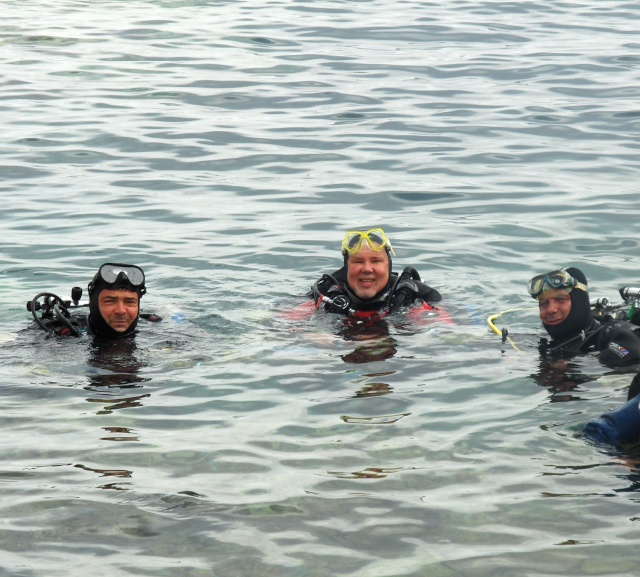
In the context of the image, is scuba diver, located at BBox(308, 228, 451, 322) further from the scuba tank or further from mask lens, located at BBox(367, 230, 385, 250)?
the scuba tank

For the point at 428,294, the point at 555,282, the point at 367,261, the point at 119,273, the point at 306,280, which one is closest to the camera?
the point at 555,282

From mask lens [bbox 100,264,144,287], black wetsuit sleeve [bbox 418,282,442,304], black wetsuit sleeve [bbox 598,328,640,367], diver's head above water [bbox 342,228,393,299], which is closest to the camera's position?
black wetsuit sleeve [bbox 598,328,640,367]

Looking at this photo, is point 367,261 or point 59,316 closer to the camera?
point 59,316

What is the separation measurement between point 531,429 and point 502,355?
1.70 metres

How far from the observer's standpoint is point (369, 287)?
997 centimetres

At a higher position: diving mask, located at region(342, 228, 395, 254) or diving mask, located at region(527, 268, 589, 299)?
diving mask, located at region(342, 228, 395, 254)

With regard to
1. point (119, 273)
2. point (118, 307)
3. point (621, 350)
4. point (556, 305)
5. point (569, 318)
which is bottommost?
point (621, 350)

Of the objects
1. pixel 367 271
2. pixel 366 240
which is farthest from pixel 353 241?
pixel 367 271

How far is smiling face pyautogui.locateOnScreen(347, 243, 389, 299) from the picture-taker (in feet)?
32.5

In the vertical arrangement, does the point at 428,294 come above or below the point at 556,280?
below

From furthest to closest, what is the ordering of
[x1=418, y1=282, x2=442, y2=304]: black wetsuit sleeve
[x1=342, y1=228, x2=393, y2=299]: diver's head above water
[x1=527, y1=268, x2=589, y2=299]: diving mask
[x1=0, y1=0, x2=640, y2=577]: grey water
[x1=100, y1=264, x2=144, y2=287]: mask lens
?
[x1=418, y1=282, x2=442, y2=304]: black wetsuit sleeve < [x1=342, y1=228, x2=393, y2=299]: diver's head above water < [x1=100, y1=264, x2=144, y2=287]: mask lens < [x1=527, y1=268, x2=589, y2=299]: diving mask < [x1=0, y1=0, x2=640, y2=577]: grey water

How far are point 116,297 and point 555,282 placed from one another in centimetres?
347

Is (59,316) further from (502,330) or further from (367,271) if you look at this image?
(502,330)

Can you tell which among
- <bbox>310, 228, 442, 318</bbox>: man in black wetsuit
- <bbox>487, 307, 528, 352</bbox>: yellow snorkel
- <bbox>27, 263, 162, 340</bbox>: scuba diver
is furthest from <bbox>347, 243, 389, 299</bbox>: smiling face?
<bbox>27, 263, 162, 340</bbox>: scuba diver
